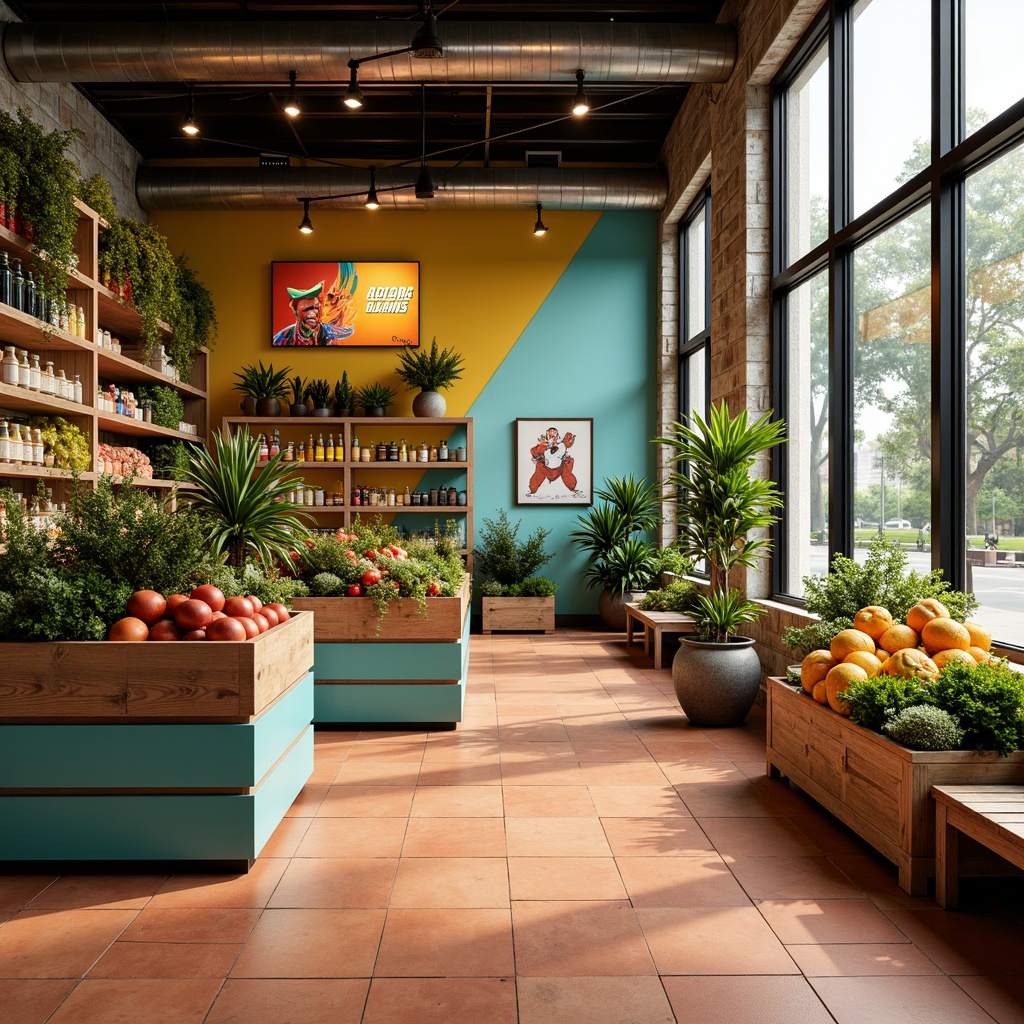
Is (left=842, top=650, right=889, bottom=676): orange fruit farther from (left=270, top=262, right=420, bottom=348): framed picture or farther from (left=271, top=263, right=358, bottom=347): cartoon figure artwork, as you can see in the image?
A: (left=271, top=263, right=358, bottom=347): cartoon figure artwork

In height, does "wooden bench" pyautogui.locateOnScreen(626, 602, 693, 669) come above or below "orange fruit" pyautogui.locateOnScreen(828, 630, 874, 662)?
below

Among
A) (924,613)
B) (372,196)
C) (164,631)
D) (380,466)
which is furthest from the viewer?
(380,466)

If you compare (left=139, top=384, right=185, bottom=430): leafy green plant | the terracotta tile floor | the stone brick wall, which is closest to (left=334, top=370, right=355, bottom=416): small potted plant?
(left=139, top=384, right=185, bottom=430): leafy green plant

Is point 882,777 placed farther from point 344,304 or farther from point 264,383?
point 344,304

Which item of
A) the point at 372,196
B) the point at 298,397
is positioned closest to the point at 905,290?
the point at 372,196

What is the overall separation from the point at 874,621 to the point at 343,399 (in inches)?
256

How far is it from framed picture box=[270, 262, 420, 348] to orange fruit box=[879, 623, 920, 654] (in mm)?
6738

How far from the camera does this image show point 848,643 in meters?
3.62

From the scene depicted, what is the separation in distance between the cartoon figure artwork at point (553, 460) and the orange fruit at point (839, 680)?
6184 millimetres

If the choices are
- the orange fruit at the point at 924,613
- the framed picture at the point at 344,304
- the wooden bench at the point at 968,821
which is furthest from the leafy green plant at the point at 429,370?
the wooden bench at the point at 968,821

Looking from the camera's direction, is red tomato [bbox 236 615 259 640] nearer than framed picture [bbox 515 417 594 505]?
Yes

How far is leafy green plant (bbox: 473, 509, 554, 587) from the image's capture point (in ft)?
30.1

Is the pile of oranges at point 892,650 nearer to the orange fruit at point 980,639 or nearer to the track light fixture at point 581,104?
the orange fruit at point 980,639

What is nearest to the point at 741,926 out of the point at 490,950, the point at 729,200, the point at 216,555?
the point at 490,950
